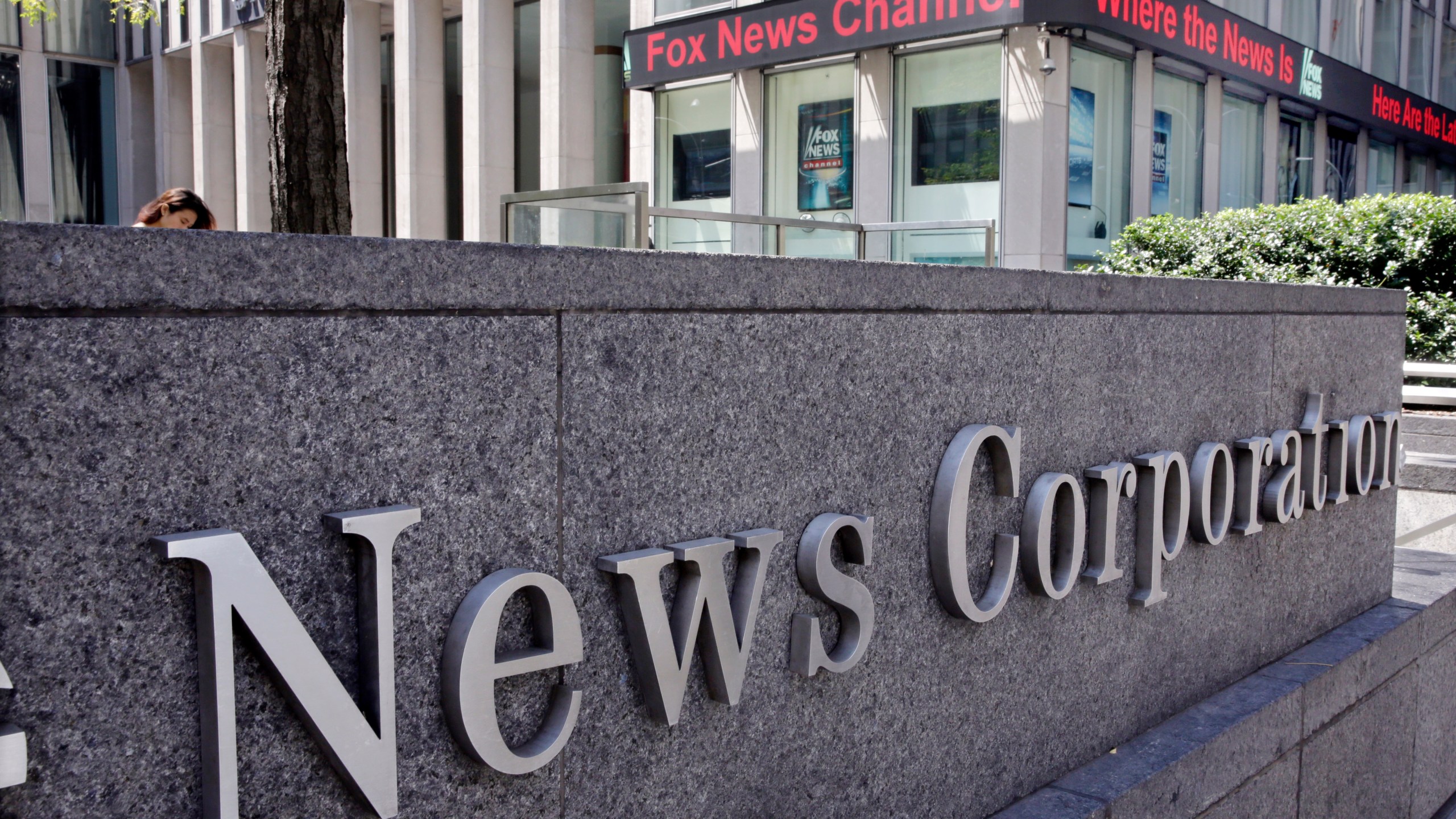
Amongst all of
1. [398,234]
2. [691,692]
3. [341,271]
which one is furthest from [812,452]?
[398,234]

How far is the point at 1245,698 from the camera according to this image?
4145 mm

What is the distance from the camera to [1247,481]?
4227 millimetres

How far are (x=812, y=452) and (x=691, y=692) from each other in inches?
22.1

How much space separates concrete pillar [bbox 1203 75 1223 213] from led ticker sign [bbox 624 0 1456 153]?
29cm

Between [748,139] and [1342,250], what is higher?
[748,139]

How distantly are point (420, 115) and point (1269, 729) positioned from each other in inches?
→ 735

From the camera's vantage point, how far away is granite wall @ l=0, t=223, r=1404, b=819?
1567 mm

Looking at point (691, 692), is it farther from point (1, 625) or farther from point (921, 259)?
point (921, 259)

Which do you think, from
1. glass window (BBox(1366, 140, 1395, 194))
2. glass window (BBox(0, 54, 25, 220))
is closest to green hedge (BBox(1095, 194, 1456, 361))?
glass window (BBox(1366, 140, 1395, 194))

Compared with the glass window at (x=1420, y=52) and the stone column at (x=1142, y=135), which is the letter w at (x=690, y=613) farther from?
the glass window at (x=1420, y=52)

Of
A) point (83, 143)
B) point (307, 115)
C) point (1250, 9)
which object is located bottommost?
point (307, 115)

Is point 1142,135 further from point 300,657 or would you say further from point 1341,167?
point 300,657

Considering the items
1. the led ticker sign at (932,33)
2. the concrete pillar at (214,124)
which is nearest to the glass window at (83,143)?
the concrete pillar at (214,124)

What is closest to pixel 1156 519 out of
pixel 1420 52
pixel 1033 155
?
pixel 1033 155
